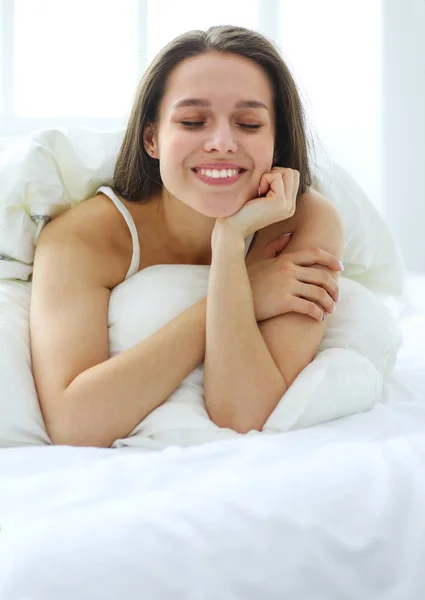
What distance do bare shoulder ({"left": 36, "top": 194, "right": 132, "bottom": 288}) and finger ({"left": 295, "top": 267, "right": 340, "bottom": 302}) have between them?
35cm

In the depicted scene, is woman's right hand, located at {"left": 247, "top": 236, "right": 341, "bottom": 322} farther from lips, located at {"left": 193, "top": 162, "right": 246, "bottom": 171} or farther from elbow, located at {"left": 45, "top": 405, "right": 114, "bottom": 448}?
elbow, located at {"left": 45, "top": 405, "right": 114, "bottom": 448}

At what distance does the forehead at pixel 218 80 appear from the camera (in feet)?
4.15

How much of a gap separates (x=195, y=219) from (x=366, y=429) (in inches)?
23.5

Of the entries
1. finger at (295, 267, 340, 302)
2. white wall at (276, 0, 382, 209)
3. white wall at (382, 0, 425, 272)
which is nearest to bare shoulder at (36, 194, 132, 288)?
finger at (295, 267, 340, 302)

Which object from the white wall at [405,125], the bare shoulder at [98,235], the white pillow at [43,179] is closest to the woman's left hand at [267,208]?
the bare shoulder at [98,235]

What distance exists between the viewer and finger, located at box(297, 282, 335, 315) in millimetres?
1251

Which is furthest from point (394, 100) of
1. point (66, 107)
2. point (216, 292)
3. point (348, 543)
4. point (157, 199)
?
point (348, 543)

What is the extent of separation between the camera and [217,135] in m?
1.23

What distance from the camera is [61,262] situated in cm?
129

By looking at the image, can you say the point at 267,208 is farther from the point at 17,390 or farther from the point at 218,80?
the point at 17,390

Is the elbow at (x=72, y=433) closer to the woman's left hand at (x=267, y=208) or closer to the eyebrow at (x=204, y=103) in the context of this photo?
the woman's left hand at (x=267, y=208)

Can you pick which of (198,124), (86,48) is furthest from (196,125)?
(86,48)

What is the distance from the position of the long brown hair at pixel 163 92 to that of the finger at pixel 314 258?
0.21m

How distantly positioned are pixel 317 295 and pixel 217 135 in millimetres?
309
